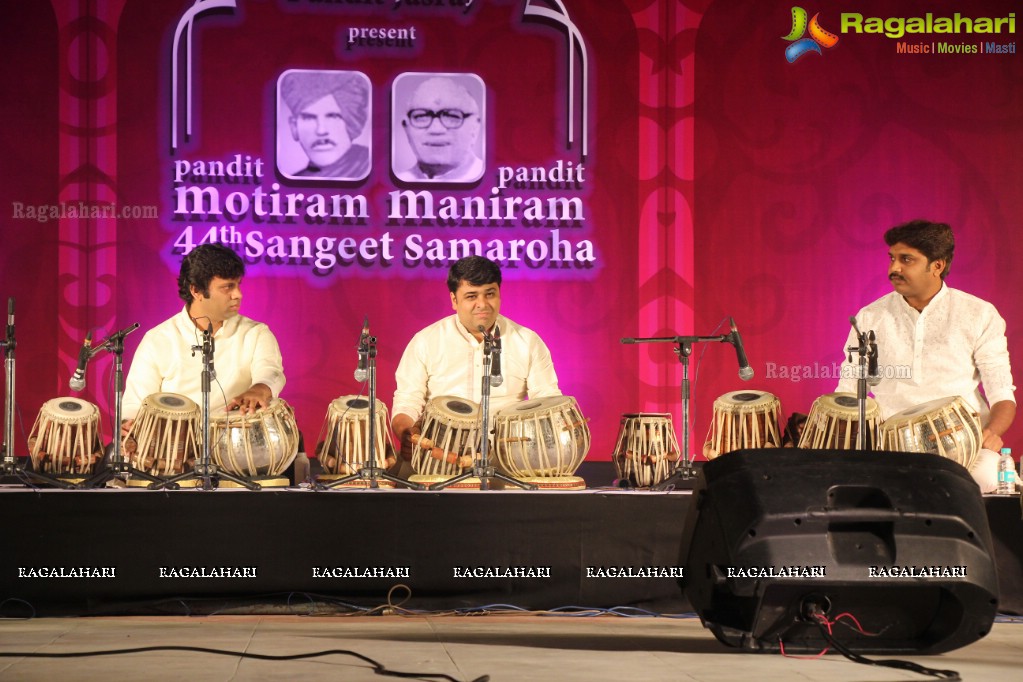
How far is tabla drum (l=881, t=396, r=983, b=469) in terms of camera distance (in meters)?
4.93

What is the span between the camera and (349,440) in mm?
5309

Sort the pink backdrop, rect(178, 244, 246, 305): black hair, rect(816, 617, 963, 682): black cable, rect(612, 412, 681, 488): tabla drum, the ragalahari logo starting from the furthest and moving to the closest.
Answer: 1. the ragalahari logo
2. the pink backdrop
3. rect(178, 244, 246, 305): black hair
4. rect(612, 412, 681, 488): tabla drum
5. rect(816, 617, 963, 682): black cable

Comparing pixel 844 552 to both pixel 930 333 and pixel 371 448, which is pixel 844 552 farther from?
pixel 930 333

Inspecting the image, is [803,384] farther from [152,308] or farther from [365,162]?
[152,308]

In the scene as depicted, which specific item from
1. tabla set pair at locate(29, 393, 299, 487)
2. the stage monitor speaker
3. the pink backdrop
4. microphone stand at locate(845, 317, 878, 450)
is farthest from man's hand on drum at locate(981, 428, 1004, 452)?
tabla set pair at locate(29, 393, 299, 487)

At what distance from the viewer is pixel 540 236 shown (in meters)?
6.62

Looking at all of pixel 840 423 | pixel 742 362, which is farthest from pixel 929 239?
pixel 742 362

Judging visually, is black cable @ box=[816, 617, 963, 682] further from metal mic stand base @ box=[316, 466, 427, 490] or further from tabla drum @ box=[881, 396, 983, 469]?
metal mic stand base @ box=[316, 466, 427, 490]

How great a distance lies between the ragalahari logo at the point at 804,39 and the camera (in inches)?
266

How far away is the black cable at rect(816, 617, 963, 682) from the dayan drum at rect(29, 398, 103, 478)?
9.78 ft

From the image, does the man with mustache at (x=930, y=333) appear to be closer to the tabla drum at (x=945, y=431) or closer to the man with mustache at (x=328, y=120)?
the tabla drum at (x=945, y=431)

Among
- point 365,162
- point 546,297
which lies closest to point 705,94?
point 546,297

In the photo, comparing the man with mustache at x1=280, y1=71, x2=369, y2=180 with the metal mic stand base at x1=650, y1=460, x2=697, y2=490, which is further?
the man with mustache at x1=280, y1=71, x2=369, y2=180

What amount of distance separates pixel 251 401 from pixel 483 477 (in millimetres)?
977
